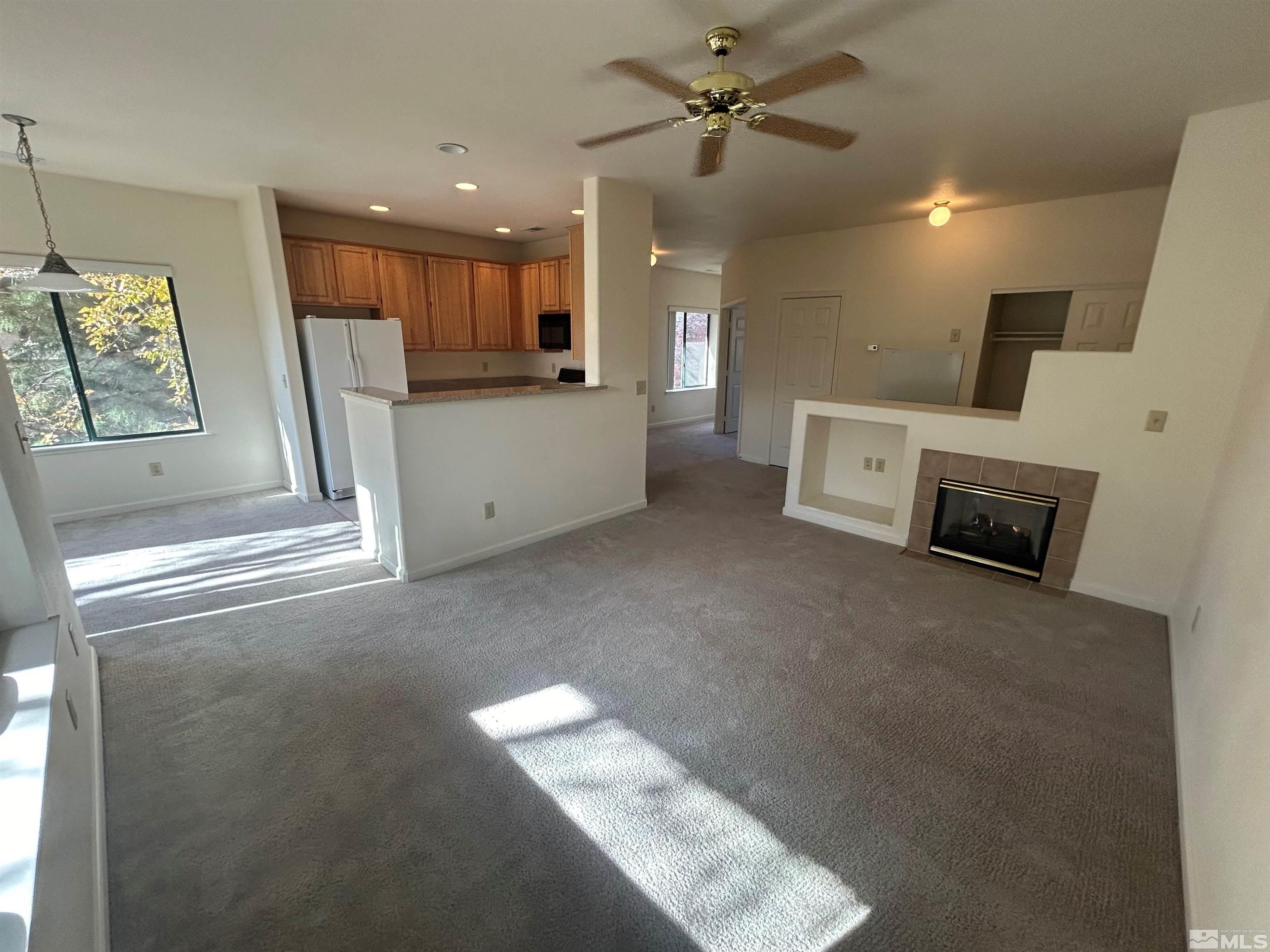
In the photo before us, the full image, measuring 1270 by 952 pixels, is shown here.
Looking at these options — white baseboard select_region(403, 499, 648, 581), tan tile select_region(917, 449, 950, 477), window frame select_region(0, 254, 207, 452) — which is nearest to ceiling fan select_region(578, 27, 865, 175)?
tan tile select_region(917, 449, 950, 477)

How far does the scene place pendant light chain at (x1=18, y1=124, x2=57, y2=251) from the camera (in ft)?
9.48

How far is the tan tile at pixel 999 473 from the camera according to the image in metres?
3.36

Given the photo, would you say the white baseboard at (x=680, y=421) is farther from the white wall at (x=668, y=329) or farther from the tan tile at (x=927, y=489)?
the tan tile at (x=927, y=489)

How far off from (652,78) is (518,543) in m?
2.92

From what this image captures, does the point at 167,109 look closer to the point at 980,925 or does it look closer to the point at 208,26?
the point at 208,26

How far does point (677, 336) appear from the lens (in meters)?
8.64

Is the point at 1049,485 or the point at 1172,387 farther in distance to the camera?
the point at 1049,485

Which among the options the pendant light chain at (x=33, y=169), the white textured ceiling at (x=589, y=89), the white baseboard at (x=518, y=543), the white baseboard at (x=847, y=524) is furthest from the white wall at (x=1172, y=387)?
the pendant light chain at (x=33, y=169)

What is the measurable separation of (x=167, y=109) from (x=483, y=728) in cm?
337

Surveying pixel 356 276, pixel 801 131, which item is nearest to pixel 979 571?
pixel 801 131

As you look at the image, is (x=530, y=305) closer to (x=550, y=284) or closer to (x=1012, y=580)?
(x=550, y=284)

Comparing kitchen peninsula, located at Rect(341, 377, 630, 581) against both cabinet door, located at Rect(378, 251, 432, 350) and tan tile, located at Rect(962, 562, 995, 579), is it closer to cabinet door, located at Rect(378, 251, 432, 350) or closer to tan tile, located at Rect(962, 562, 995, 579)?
cabinet door, located at Rect(378, 251, 432, 350)

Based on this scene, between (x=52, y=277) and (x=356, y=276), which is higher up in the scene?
(x=356, y=276)

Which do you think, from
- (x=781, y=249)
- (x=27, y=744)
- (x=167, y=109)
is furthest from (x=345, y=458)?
(x=781, y=249)
